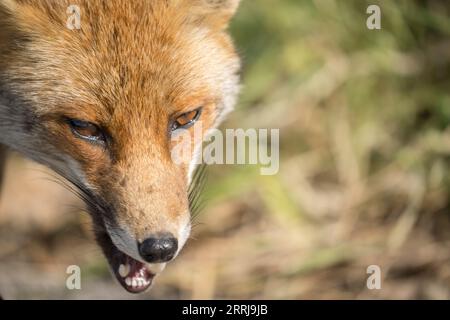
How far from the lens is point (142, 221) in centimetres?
296

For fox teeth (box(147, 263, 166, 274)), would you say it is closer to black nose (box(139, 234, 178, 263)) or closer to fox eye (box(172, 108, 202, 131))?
black nose (box(139, 234, 178, 263))

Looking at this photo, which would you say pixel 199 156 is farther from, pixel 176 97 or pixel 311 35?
pixel 311 35

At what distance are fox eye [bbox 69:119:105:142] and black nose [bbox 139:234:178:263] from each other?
1.63ft

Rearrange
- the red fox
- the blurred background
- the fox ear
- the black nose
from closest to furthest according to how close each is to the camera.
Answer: the black nose → the red fox → the fox ear → the blurred background

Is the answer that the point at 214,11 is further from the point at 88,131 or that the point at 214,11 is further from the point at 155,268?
the point at 155,268

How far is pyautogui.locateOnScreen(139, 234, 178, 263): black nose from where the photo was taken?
2.90 m

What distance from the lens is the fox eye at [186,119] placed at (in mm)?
3275

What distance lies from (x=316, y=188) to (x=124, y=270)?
2377mm

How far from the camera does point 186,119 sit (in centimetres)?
Answer: 331

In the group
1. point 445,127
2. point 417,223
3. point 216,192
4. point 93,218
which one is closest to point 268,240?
point 216,192

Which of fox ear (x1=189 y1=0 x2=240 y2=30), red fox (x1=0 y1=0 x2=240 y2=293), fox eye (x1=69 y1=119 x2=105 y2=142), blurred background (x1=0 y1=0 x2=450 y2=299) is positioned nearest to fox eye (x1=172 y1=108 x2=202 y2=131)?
red fox (x1=0 y1=0 x2=240 y2=293)

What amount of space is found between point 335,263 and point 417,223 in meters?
0.63

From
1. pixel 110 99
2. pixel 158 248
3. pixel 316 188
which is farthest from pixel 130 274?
pixel 316 188

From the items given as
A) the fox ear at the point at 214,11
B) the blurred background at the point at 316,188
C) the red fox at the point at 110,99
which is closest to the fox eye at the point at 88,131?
the red fox at the point at 110,99
